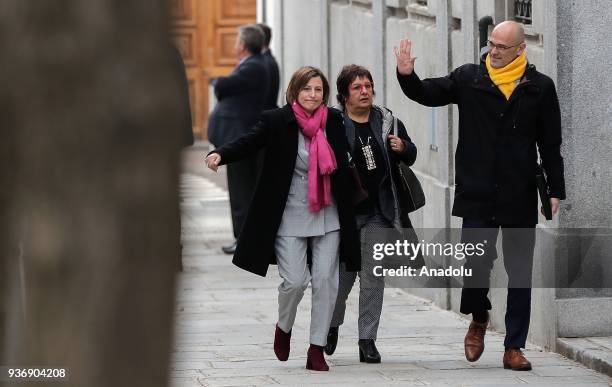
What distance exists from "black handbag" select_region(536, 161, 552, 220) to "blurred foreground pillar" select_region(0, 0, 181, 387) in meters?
5.63

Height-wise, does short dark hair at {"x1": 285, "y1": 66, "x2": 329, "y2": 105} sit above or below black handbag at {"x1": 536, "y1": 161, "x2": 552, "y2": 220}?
above

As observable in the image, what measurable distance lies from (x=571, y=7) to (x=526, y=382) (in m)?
2.08

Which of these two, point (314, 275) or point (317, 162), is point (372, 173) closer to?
point (317, 162)

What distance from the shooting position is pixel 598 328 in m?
8.78

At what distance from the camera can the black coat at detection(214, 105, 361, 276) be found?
26.5ft

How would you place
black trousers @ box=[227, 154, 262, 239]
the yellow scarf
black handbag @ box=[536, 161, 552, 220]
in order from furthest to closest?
1. black trousers @ box=[227, 154, 262, 239]
2. the yellow scarf
3. black handbag @ box=[536, 161, 552, 220]

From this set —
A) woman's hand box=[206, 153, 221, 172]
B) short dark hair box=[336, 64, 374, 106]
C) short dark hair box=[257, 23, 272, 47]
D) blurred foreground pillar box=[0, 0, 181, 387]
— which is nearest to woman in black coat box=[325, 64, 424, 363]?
short dark hair box=[336, 64, 374, 106]

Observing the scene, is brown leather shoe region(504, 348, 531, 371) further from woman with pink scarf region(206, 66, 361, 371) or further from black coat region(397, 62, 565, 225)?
woman with pink scarf region(206, 66, 361, 371)

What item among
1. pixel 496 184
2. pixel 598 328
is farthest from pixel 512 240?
pixel 598 328

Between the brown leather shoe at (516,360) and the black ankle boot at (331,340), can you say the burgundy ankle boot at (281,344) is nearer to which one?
the black ankle boot at (331,340)

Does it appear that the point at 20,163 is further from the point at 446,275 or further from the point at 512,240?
the point at 446,275

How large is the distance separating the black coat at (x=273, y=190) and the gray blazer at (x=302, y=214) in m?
0.04

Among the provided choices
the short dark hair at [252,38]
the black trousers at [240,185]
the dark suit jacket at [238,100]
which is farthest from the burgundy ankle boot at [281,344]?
the short dark hair at [252,38]

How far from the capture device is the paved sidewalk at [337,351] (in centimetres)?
801
